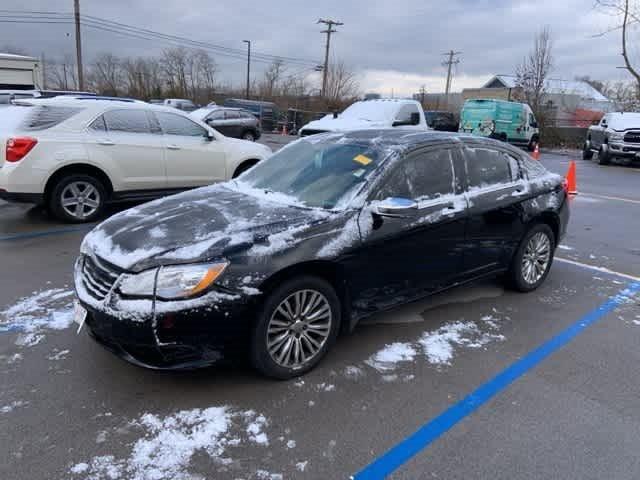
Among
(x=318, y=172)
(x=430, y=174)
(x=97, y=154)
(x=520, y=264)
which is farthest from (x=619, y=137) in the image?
(x=318, y=172)

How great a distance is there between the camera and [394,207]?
138 inches

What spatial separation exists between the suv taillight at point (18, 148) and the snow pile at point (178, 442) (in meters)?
5.14

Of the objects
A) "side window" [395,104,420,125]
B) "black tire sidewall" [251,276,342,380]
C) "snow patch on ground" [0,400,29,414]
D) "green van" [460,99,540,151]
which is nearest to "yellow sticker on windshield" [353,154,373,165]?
"black tire sidewall" [251,276,342,380]

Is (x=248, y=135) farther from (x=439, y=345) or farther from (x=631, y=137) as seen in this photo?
(x=439, y=345)

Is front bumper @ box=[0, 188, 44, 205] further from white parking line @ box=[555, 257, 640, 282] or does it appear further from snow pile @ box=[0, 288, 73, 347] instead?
white parking line @ box=[555, 257, 640, 282]

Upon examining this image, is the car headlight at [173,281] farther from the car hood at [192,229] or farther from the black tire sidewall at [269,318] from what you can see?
the black tire sidewall at [269,318]

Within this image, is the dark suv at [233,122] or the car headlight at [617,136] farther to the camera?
the dark suv at [233,122]

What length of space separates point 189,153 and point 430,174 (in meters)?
5.05

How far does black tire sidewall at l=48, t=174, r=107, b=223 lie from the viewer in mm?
→ 6973

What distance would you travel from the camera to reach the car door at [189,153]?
25.9 ft

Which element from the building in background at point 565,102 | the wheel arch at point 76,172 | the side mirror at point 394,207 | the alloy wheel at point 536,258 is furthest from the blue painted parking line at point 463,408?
the building in background at point 565,102

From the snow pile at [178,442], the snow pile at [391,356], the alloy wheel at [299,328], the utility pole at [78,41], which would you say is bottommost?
the snow pile at [178,442]

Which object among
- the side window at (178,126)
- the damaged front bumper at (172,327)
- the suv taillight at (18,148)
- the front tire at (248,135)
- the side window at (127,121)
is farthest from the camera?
the front tire at (248,135)

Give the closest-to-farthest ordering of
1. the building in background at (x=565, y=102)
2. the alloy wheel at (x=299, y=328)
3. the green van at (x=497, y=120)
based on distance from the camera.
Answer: the alloy wheel at (x=299, y=328) → the green van at (x=497, y=120) → the building in background at (x=565, y=102)
